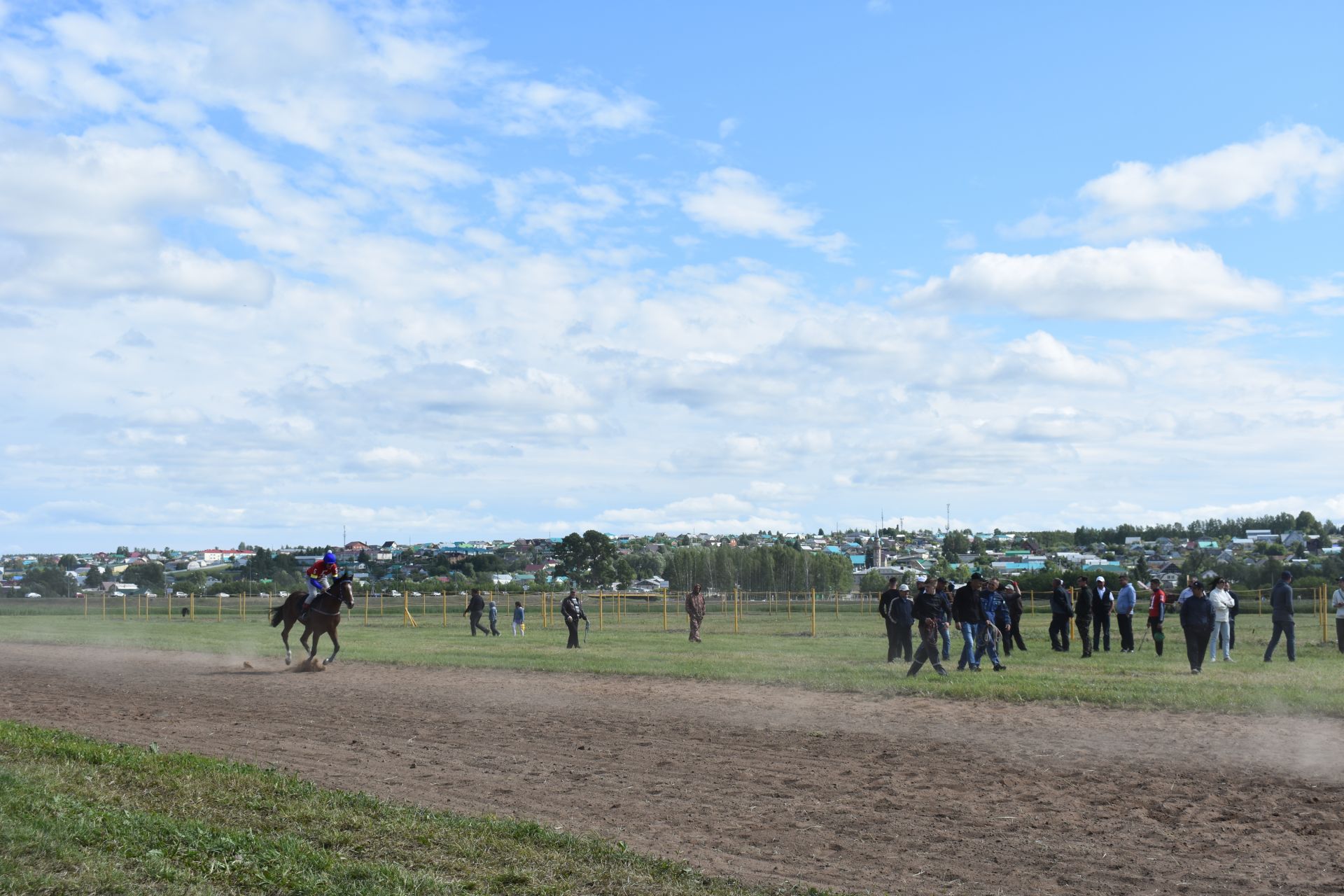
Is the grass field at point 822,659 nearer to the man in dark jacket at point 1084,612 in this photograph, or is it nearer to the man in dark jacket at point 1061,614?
the man in dark jacket at point 1084,612

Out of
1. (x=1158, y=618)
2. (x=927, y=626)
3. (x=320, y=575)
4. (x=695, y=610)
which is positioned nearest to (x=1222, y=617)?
(x=1158, y=618)

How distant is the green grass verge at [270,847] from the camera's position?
23.4 feet

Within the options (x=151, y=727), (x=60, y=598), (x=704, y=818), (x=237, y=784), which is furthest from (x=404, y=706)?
(x=60, y=598)

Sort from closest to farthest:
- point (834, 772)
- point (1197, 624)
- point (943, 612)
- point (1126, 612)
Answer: point (834, 772), point (1197, 624), point (943, 612), point (1126, 612)

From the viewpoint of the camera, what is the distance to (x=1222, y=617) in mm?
22734

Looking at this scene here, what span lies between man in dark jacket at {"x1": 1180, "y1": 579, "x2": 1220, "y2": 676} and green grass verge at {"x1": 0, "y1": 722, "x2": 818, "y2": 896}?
1559cm

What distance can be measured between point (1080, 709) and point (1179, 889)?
8815mm

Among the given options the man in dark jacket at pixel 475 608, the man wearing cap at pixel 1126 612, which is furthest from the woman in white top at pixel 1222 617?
the man in dark jacket at pixel 475 608

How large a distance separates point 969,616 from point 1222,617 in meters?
5.55

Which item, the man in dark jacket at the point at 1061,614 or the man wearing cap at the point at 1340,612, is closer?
the man wearing cap at the point at 1340,612

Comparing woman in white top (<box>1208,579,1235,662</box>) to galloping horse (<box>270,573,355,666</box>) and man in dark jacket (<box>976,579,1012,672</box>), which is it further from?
galloping horse (<box>270,573,355,666</box>)

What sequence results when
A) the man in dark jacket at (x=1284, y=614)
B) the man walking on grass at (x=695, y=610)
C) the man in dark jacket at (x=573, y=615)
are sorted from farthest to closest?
the man walking on grass at (x=695, y=610) → the man in dark jacket at (x=573, y=615) → the man in dark jacket at (x=1284, y=614)

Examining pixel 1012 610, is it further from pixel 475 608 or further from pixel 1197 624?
pixel 475 608

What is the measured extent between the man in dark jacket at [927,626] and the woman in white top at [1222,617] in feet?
18.5
